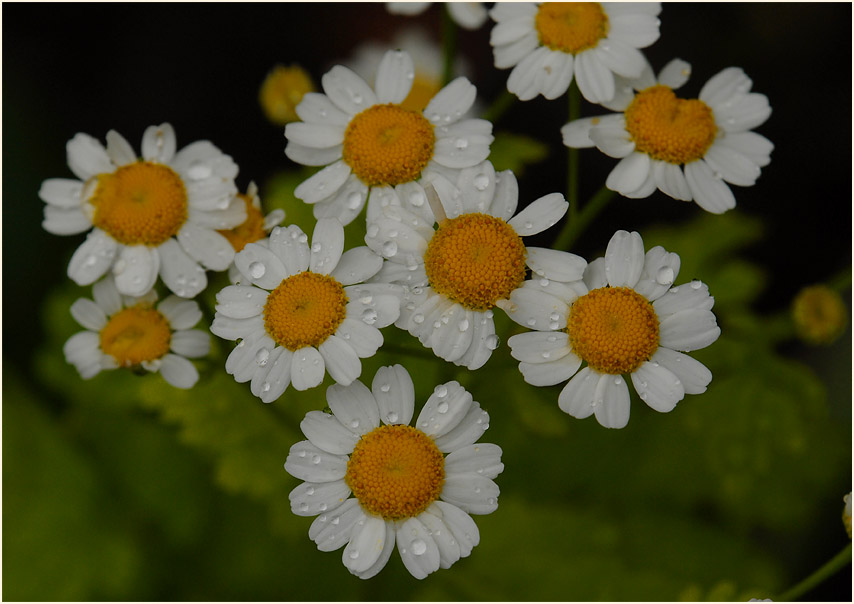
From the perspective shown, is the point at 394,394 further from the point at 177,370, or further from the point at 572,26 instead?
the point at 572,26

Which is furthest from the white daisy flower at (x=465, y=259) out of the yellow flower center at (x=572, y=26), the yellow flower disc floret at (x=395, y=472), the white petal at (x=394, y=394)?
the yellow flower center at (x=572, y=26)

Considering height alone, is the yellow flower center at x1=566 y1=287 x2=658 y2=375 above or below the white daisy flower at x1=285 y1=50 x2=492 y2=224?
below

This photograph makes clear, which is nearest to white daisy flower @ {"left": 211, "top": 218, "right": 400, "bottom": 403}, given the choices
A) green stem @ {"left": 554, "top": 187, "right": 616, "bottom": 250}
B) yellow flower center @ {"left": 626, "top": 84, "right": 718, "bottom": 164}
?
green stem @ {"left": 554, "top": 187, "right": 616, "bottom": 250}

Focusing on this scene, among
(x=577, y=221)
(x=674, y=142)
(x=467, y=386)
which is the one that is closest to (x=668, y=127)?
(x=674, y=142)

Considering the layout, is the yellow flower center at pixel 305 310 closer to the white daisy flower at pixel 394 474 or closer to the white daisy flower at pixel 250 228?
the white daisy flower at pixel 394 474

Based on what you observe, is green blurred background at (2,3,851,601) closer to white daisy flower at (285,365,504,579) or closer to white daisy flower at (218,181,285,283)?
white daisy flower at (218,181,285,283)

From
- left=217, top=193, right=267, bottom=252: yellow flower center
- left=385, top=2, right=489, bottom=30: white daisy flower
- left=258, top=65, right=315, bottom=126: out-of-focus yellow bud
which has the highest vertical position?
left=385, top=2, right=489, bottom=30: white daisy flower
